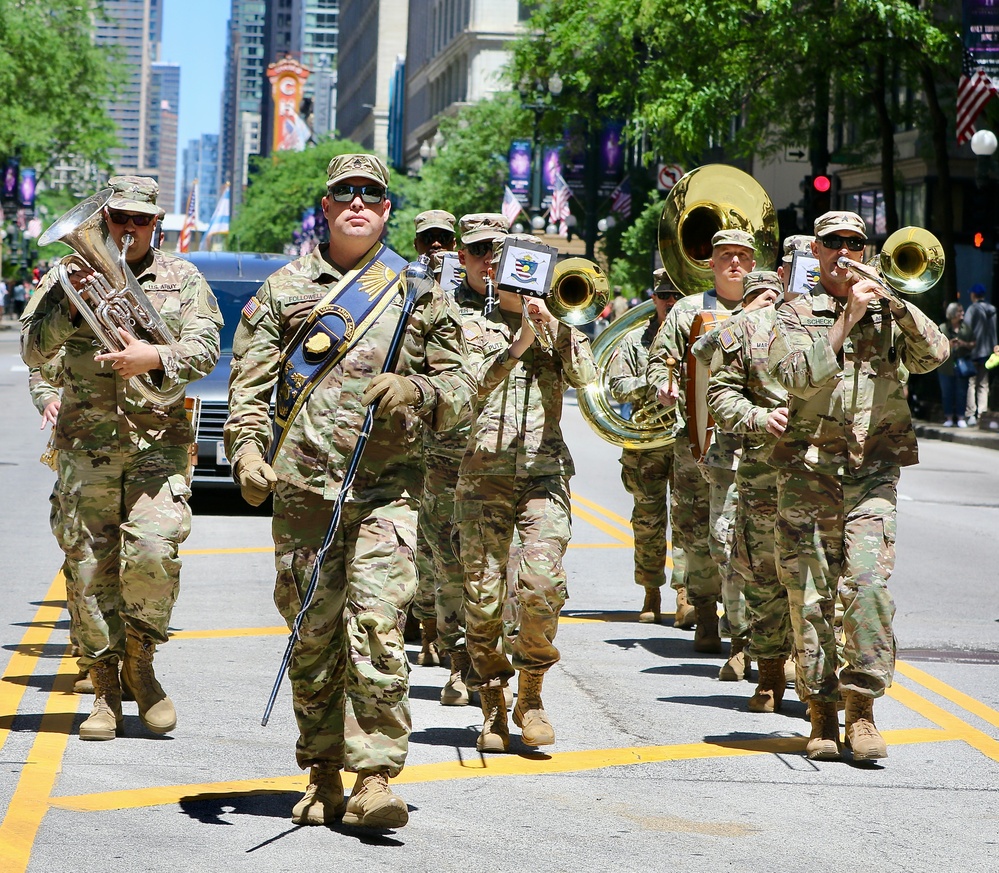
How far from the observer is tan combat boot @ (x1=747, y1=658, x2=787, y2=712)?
779 centimetres

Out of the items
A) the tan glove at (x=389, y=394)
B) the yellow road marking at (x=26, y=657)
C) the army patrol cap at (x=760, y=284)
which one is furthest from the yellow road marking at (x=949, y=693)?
the yellow road marking at (x=26, y=657)

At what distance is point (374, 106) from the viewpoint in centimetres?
13775

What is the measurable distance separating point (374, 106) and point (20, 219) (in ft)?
218

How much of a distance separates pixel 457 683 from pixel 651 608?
2803mm

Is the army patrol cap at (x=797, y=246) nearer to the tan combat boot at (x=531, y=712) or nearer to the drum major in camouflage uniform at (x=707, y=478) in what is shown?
the drum major in camouflage uniform at (x=707, y=478)

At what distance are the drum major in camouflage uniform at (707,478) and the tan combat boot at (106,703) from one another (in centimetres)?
307

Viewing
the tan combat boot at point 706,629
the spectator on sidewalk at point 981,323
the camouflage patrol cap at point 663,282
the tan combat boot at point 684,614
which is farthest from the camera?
the spectator on sidewalk at point 981,323

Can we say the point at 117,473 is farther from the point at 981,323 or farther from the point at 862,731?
the point at 981,323

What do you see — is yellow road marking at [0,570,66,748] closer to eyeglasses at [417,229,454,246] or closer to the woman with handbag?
eyeglasses at [417,229,454,246]

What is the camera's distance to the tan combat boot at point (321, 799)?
222 inches

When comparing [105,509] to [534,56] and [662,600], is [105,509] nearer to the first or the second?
[662,600]

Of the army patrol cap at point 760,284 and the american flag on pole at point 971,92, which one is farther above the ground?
the american flag on pole at point 971,92

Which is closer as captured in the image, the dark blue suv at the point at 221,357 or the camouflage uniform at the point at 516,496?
the camouflage uniform at the point at 516,496

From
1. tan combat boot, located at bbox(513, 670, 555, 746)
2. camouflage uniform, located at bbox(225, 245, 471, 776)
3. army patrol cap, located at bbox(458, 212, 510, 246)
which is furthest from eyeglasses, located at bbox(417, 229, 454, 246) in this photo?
camouflage uniform, located at bbox(225, 245, 471, 776)
